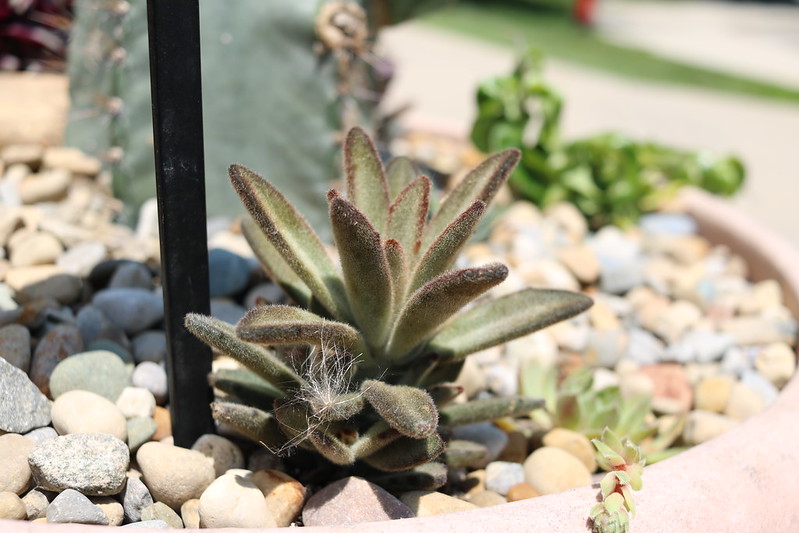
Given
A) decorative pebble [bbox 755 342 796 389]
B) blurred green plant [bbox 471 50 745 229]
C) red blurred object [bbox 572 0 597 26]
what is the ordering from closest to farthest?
decorative pebble [bbox 755 342 796 389] < blurred green plant [bbox 471 50 745 229] < red blurred object [bbox 572 0 597 26]

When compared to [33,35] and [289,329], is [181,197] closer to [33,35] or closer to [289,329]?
[289,329]

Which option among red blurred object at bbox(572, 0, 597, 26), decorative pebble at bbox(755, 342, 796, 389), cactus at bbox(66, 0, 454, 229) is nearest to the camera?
decorative pebble at bbox(755, 342, 796, 389)

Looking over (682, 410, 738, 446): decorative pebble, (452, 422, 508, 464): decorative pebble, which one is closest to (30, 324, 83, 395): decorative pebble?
(452, 422, 508, 464): decorative pebble

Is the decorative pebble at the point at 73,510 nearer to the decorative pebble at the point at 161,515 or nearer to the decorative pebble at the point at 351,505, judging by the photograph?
the decorative pebble at the point at 161,515

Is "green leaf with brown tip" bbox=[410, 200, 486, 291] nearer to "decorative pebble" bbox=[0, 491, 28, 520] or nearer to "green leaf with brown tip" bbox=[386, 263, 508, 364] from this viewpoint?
"green leaf with brown tip" bbox=[386, 263, 508, 364]

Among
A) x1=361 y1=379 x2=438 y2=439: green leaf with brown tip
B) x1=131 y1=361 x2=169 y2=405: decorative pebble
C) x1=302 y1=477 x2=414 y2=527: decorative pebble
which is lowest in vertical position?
x1=302 y1=477 x2=414 y2=527: decorative pebble
